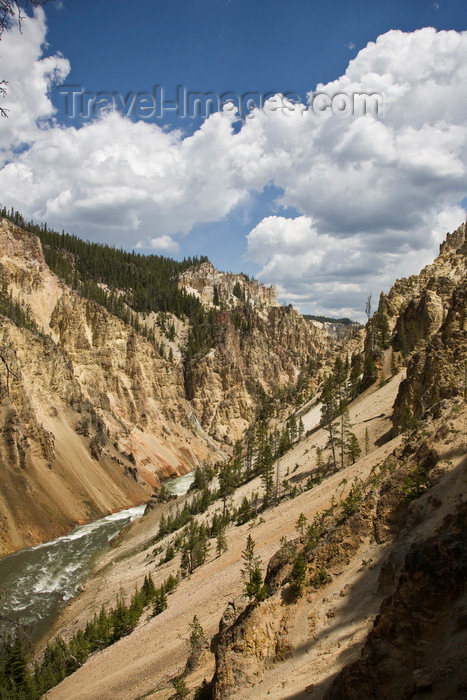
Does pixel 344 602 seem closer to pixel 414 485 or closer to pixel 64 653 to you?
pixel 414 485

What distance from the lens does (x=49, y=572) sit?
131ft

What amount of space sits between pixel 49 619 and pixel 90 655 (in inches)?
366

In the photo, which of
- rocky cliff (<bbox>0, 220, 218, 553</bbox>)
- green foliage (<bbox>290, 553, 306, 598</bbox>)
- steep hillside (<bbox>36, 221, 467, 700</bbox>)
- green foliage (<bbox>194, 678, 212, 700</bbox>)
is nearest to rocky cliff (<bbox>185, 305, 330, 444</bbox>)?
rocky cliff (<bbox>0, 220, 218, 553</bbox>)

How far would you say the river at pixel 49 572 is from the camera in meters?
32.9

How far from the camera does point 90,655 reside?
25.0m

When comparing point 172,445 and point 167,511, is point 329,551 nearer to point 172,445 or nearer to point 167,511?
point 167,511

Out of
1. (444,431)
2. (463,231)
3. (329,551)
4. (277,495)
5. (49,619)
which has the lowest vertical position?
(49,619)

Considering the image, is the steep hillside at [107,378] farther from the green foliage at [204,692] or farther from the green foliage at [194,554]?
the green foliage at [194,554]

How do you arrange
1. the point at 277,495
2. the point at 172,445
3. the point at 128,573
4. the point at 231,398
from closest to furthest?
the point at 128,573, the point at 277,495, the point at 172,445, the point at 231,398

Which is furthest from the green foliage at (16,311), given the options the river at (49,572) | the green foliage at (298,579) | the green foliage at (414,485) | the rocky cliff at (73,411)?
the green foliage at (414,485)

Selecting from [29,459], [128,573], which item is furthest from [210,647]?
[29,459]

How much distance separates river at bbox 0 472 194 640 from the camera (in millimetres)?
32906

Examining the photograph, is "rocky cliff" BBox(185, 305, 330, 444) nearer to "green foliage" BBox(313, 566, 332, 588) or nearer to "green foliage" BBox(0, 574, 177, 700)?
"green foliage" BBox(0, 574, 177, 700)

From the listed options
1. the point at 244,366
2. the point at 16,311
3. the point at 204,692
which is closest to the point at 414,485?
the point at 204,692
